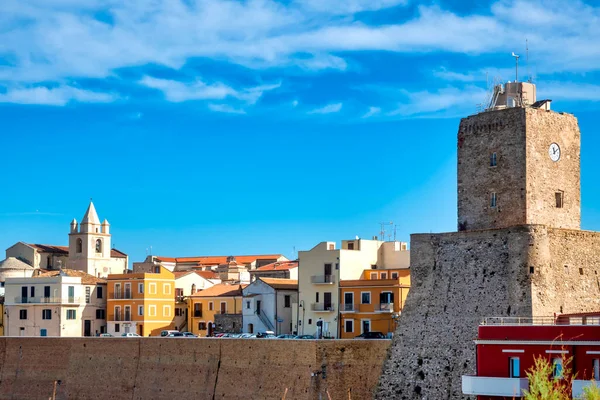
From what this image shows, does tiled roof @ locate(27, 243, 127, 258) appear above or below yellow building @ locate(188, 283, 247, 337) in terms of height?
above

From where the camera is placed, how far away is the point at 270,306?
205 ft

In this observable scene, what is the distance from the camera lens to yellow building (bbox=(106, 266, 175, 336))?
67.2 m

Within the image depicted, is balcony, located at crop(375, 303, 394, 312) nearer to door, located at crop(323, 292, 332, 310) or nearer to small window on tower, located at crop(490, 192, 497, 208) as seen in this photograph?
door, located at crop(323, 292, 332, 310)

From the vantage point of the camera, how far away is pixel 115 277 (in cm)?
6869

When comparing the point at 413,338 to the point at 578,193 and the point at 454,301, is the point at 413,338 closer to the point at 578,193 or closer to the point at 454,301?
the point at 454,301

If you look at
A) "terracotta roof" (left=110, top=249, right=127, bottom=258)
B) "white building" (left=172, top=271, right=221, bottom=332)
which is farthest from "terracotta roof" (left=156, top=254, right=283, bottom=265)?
"white building" (left=172, top=271, right=221, bottom=332)

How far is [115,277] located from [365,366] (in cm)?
2636

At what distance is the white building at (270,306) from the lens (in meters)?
62.3

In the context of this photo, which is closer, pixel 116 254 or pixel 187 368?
pixel 187 368

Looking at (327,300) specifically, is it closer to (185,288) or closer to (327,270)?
(327,270)

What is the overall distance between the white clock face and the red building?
8753 millimetres

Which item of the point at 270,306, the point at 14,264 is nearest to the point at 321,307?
the point at 270,306

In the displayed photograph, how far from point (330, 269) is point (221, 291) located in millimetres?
11646

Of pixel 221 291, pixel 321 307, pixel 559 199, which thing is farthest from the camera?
pixel 221 291
